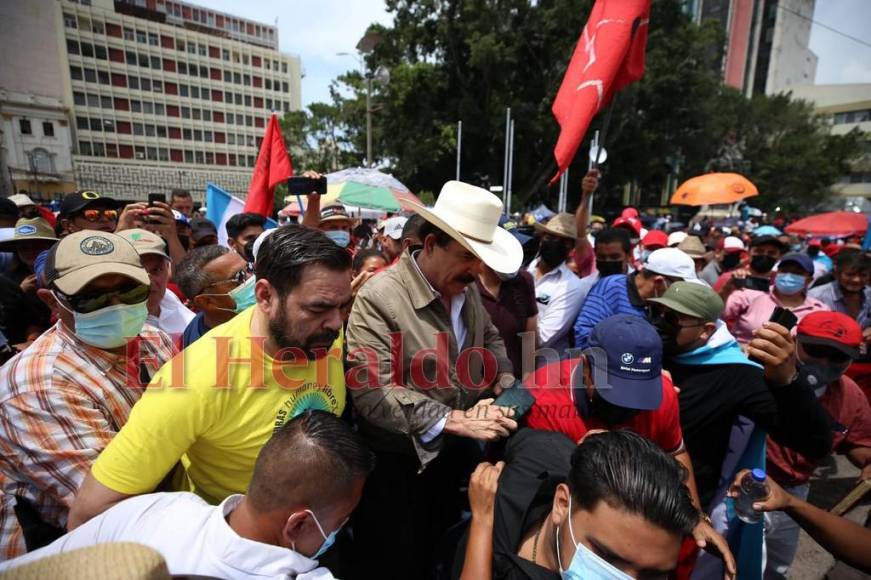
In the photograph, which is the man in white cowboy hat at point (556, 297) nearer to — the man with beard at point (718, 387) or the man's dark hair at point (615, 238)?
the man's dark hair at point (615, 238)

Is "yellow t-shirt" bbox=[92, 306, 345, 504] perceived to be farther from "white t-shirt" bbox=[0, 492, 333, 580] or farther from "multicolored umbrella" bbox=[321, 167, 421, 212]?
"multicolored umbrella" bbox=[321, 167, 421, 212]

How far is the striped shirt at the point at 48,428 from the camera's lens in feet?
4.77

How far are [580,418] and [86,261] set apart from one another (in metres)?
2.17

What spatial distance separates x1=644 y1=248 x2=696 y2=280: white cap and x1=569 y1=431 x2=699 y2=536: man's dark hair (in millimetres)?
2150

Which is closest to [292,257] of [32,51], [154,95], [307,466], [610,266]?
[307,466]

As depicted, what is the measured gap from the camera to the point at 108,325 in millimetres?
1726

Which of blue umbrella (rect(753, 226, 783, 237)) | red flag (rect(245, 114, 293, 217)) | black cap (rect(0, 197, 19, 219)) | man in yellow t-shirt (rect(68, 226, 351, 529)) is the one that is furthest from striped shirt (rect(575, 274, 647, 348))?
black cap (rect(0, 197, 19, 219))

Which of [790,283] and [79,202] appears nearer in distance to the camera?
[79,202]

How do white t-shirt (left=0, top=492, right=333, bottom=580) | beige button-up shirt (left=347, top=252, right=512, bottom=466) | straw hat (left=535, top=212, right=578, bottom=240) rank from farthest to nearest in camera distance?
straw hat (left=535, top=212, right=578, bottom=240) → beige button-up shirt (left=347, top=252, right=512, bottom=466) → white t-shirt (left=0, top=492, right=333, bottom=580)

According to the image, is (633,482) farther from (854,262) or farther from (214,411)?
(854,262)

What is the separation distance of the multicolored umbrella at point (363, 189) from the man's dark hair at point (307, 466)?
815cm

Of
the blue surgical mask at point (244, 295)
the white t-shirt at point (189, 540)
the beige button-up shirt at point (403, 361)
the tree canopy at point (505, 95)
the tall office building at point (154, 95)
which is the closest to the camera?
the white t-shirt at point (189, 540)

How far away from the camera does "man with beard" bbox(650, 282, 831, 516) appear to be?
1.92 m

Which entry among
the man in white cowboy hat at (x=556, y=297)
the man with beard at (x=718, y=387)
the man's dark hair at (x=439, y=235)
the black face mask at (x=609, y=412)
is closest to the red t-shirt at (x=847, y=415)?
the man with beard at (x=718, y=387)
